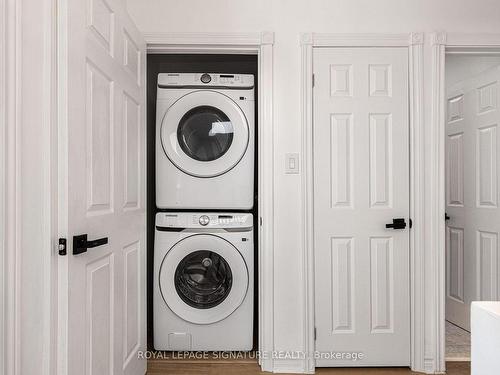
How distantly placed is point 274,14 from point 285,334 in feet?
6.06

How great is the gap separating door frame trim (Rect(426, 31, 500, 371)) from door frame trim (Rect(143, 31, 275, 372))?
915 millimetres

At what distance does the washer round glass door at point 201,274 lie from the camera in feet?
8.09

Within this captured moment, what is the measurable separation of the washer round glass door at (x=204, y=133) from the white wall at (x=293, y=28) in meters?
0.31

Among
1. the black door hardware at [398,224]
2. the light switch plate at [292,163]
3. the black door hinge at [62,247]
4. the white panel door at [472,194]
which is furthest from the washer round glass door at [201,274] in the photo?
the white panel door at [472,194]

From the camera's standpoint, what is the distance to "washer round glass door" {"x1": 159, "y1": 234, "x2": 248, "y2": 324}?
2465 mm

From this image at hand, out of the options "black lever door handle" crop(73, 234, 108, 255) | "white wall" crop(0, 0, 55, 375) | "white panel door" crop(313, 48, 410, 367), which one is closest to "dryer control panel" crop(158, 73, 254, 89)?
"white panel door" crop(313, 48, 410, 367)

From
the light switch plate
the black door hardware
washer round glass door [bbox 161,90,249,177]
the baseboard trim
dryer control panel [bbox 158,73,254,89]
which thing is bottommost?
the baseboard trim

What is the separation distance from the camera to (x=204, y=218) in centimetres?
249

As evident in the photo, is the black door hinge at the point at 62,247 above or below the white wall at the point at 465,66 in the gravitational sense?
below

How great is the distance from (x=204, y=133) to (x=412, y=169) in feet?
4.15

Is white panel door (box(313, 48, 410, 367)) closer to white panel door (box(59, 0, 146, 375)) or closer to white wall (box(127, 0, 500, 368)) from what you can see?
white wall (box(127, 0, 500, 368))

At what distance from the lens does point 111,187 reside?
1671mm

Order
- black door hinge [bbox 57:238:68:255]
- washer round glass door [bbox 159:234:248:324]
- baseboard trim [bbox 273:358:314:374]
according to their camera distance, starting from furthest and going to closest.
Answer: washer round glass door [bbox 159:234:248:324] → baseboard trim [bbox 273:358:314:374] → black door hinge [bbox 57:238:68:255]

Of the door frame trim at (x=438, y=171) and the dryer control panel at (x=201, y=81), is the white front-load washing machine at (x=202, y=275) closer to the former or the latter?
the dryer control panel at (x=201, y=81)
